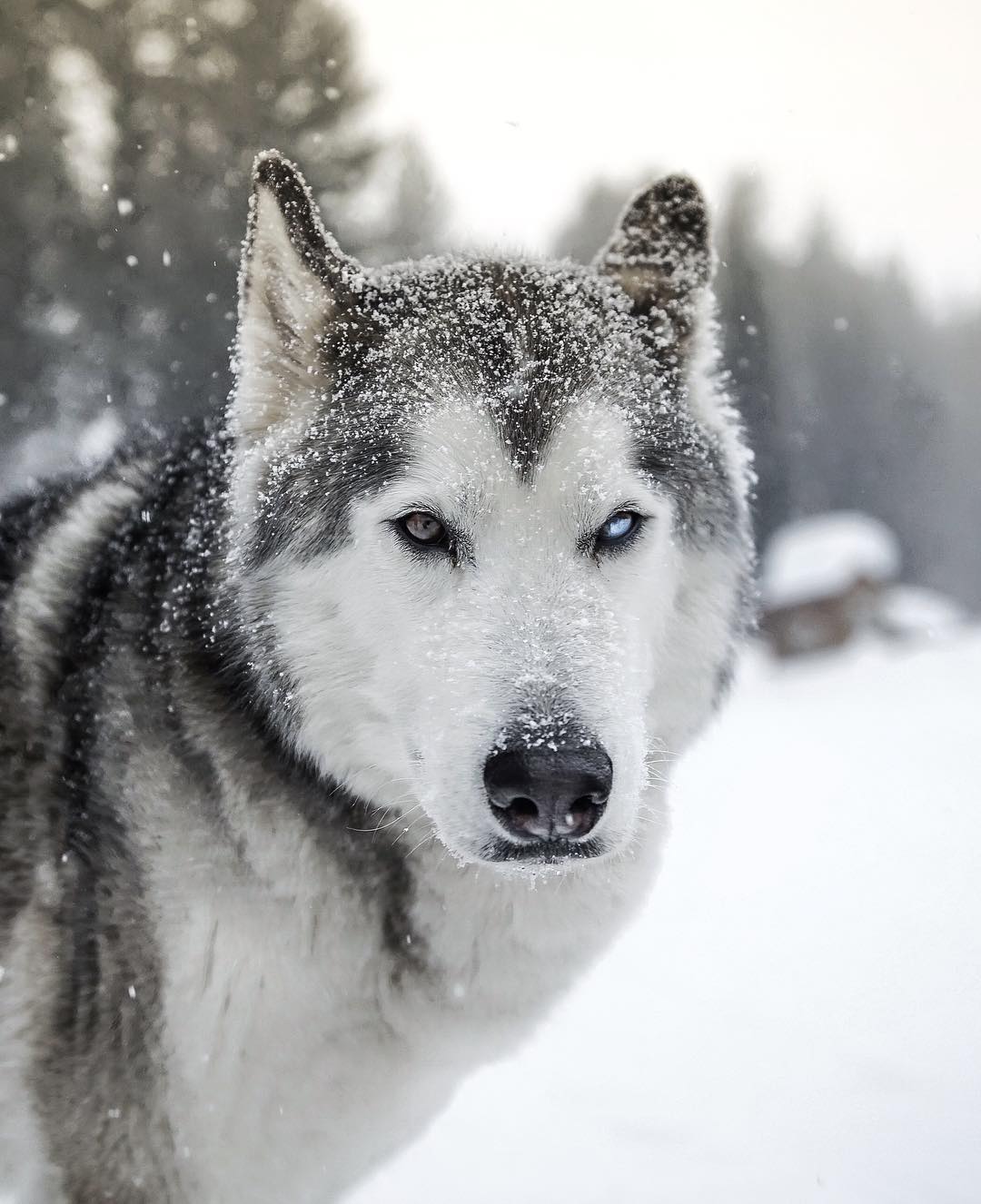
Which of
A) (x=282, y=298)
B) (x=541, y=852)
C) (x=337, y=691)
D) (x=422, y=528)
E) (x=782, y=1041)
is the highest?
(x=282, y=298)

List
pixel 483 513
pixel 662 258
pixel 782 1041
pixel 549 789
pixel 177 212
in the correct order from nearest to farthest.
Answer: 1. pixel 549 789
2. pixel 483 513
3. pixel 662 258
4. pixel 782 1041
5. pixel 177 212

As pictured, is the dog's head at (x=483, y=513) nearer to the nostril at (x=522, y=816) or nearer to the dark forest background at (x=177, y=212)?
the nostril at (x=522, y=816)

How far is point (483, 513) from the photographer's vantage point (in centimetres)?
134

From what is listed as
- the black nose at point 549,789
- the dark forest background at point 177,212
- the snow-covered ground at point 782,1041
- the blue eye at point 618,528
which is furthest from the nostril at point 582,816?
the dark forest background at point 177,212

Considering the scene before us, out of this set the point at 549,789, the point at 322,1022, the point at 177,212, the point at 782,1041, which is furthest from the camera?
the point at 177,212

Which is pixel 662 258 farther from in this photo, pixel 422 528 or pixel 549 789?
pixel 549 789

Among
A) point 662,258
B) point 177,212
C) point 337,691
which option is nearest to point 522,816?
point 337,691

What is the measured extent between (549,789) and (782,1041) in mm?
1752

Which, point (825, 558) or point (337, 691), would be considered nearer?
point (337, 691)

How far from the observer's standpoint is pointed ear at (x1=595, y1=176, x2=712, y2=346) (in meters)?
1.61

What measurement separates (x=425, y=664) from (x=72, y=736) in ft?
2.18

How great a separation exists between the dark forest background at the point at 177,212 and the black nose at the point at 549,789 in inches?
54.1

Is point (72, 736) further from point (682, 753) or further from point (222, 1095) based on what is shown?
point (682, 753)

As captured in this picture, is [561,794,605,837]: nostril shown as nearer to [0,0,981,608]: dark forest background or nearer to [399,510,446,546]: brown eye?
[399,510,446,546]: brown eye
